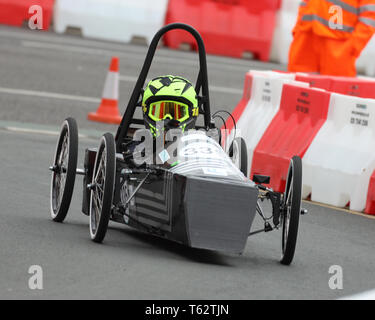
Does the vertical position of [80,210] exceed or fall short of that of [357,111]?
it falls short

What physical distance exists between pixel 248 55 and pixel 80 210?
16441 millimetres

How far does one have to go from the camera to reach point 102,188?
7.54m

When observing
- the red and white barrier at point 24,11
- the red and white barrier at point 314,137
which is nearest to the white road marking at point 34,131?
the red and white barrier at point 314,137

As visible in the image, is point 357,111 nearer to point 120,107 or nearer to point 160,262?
point 160,262

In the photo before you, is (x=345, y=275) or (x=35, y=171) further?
(x=35, y=171)

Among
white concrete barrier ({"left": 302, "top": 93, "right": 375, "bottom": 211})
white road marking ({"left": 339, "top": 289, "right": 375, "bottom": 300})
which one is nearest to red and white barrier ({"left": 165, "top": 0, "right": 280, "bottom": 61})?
white concrete barrier ({"left": 302, "top": 93, "right": 375, "bottom": 211})

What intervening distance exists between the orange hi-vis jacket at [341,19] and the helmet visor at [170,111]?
20.5 ft

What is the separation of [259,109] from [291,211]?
14.9 ft

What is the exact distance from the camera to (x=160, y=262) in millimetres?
7008

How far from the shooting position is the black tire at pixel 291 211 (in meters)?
7.13

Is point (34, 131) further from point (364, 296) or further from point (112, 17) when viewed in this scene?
point (112, 17)

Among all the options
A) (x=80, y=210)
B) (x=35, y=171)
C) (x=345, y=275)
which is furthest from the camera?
(x=35, y=171)

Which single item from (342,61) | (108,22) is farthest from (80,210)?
(108,22)
